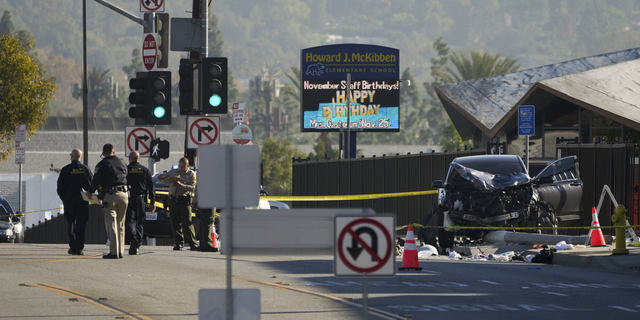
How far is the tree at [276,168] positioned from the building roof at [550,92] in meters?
37.2

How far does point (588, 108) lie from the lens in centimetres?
3234

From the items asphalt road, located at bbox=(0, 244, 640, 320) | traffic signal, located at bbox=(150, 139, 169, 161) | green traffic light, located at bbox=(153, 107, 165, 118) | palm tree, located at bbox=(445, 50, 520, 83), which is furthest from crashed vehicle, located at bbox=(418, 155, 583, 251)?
palm tree, located at bbox=(445, 50, 520, 83)

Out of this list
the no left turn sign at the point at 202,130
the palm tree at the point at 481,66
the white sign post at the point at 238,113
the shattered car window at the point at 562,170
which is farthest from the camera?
the palm tree at the point at 481,66

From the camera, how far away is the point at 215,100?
787 inches

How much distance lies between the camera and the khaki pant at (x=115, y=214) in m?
16.8

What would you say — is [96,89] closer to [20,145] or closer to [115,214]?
[20,145]

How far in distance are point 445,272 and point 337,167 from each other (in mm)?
21498

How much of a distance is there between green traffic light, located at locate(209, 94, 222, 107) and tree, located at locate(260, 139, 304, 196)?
64.2 meters

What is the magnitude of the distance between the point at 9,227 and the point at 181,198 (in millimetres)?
9989

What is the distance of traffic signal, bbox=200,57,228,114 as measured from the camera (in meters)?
19.9

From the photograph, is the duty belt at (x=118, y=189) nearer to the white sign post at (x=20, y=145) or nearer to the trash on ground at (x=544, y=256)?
the trash on ground at (x=544, y=256)

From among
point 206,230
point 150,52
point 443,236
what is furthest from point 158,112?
point 443,236

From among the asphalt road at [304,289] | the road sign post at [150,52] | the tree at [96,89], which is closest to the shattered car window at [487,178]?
the asphalt road at [304,289]

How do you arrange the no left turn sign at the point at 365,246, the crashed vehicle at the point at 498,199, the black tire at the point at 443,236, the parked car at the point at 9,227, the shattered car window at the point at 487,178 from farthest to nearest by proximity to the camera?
the parked car at the point at 9,227, the black tire at the point at 443,236, the crashed vehicle at the point at 498,199, the shattered car window at the point at 487,178, the no left turn sign at the point at 365,246
